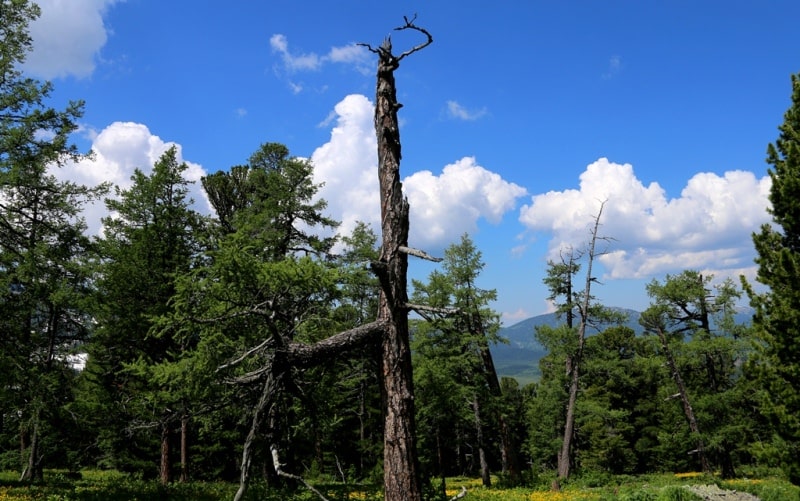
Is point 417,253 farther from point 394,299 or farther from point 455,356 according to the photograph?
point 455,356

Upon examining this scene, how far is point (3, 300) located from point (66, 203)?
2687 mm

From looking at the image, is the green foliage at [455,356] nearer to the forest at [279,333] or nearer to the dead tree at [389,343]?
the forest at [279,333]

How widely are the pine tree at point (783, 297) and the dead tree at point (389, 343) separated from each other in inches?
414

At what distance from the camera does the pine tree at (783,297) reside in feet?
36.9

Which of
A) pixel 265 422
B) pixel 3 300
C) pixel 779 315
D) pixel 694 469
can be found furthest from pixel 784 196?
pixel 694 469

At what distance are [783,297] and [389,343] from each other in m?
11.2

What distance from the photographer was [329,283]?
7.48 metres

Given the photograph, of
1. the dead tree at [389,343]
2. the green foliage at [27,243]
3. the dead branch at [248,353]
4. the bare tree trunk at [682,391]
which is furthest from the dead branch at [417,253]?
the bare tree trunk at [682,391]

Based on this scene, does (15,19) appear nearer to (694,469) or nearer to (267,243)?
(267,243)

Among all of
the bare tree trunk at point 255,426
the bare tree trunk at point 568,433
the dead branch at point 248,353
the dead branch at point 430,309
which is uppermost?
the dead branch at point 430,309

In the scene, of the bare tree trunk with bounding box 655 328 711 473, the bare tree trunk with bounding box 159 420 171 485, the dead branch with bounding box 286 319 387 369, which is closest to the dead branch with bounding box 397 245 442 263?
the dead branch with bounding box 286 319 387 369

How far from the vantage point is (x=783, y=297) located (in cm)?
1176

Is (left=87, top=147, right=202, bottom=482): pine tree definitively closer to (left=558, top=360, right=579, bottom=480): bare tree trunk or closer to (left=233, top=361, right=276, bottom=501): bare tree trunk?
(left=233, top=361, right=276, bottom=501): bare tree trunk

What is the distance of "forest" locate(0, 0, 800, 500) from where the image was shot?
5.88m
